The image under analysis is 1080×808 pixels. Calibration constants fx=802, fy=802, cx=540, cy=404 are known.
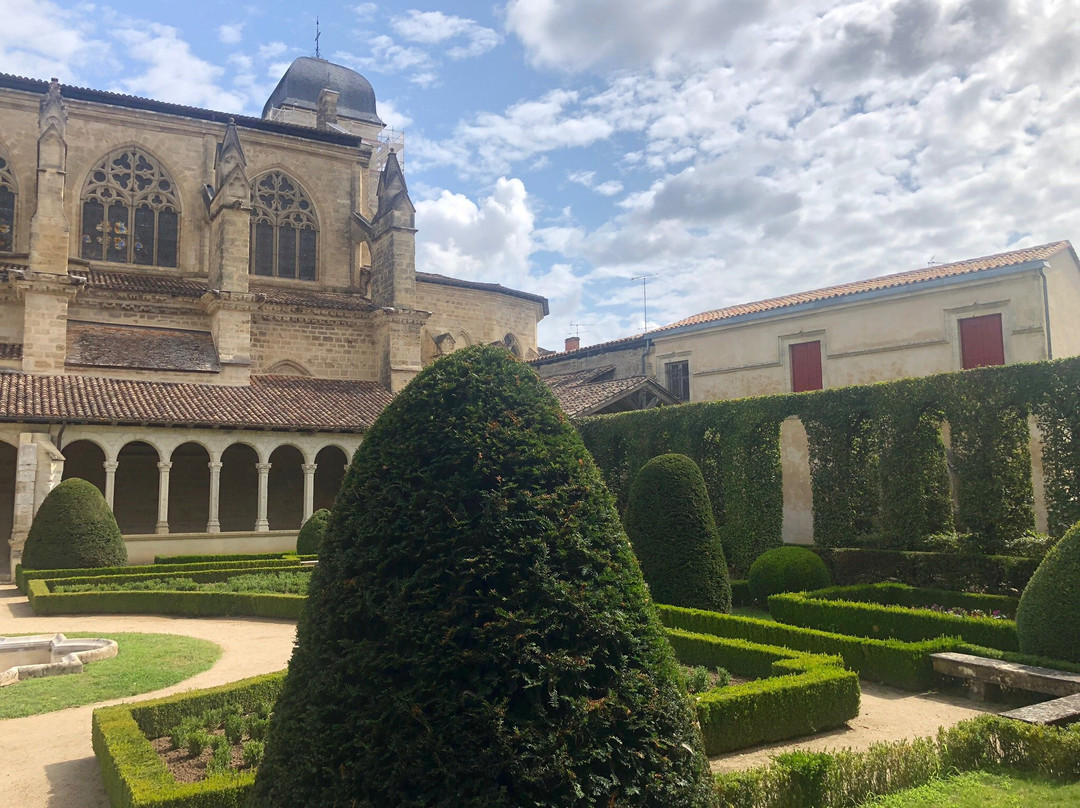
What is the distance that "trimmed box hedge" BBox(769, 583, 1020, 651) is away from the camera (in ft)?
28.5

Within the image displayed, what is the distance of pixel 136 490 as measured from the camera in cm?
2270

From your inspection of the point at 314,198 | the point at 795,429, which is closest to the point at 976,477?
the point at 795,429

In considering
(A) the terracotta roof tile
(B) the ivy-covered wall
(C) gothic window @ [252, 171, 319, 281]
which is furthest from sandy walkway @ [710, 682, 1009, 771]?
(C) gothic window @ [252, 171, 319, 281]

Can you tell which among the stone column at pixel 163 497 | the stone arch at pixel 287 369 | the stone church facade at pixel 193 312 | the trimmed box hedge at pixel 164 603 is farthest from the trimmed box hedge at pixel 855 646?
the stone arch at pixel 287 369

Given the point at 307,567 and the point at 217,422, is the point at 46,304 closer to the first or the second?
the point at 217,422

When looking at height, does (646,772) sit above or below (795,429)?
below

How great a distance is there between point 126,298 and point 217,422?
6.86 m

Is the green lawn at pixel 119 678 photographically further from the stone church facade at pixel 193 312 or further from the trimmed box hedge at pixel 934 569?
the stone church facade at pixel 193 312

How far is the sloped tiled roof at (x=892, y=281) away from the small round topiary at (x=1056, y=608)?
12.3m

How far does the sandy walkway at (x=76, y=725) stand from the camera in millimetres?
5047

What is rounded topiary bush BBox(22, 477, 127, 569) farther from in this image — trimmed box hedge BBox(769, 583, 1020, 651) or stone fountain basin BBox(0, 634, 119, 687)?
trimmed box hedge BBox(769, 583, 1020, 651)

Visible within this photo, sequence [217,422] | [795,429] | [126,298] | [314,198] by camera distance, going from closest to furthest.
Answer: [795,429]
[217,422]
[126,298]
[314,198]

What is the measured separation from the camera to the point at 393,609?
2.61 metres

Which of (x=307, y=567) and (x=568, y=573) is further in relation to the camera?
(x=307, y=567)
